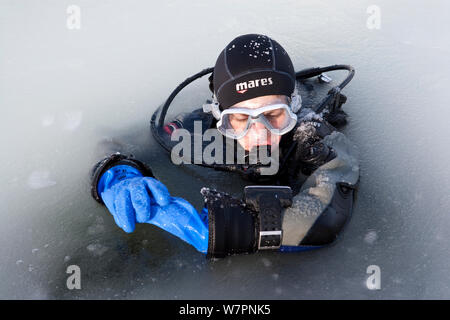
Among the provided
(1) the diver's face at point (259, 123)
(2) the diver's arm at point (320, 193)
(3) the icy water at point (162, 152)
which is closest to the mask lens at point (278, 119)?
(1) the diver's face at point (259, 123)

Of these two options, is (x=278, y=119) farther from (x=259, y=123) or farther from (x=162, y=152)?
(x=162, y=152)

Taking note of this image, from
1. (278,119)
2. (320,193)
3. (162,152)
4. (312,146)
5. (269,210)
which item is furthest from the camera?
(162,152)

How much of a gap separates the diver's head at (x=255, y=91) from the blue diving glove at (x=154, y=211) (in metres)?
0.63

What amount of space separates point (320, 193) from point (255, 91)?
74 cm

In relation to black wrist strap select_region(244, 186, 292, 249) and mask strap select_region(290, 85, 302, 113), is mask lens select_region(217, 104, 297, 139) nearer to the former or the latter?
mask strap select_region(290, 85, 302, 113)

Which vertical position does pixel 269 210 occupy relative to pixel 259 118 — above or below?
below

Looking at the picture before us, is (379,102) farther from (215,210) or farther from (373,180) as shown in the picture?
(215,210)

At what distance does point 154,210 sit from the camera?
206cm

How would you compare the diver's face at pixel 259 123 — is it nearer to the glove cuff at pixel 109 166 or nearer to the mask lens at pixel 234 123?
the mask lens at pixel 234 123

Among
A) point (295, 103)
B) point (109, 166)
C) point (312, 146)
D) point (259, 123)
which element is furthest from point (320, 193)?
point (109, 166)

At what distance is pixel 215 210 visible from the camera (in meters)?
1.95

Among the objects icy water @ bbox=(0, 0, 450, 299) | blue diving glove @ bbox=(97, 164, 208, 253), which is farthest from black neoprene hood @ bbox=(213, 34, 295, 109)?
blue diving glove @ bbox=(97, 164, 208, 253)

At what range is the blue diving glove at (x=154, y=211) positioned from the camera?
1.98 meters
